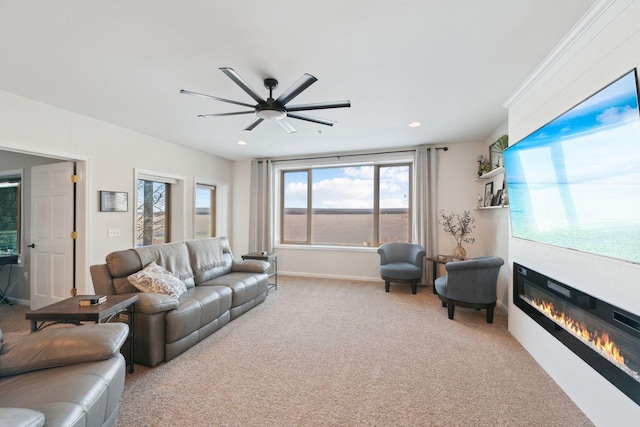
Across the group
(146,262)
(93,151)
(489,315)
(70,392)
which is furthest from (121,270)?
(489,315)

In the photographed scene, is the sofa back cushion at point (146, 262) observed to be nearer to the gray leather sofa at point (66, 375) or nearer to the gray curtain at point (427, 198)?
the gray leather sofa at point (66, 375)

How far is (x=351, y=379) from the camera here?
7.03 ft

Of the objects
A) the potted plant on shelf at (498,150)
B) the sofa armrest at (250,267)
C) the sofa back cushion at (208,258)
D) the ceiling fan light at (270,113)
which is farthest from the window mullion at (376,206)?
the ceiling fan light at (270,113)

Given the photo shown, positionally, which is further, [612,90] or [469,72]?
[469,72]

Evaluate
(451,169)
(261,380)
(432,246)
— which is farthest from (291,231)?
(261,380)

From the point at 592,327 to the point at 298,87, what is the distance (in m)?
2.68

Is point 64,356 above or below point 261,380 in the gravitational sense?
above

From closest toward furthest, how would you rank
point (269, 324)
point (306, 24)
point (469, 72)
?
point (306, 24), point (469, 72), point (269, 324)

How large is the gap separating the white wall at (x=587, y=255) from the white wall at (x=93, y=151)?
206 inches

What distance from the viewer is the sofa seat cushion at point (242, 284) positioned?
11.0ft

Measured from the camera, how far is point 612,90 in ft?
4.78

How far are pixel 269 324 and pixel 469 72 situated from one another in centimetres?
344

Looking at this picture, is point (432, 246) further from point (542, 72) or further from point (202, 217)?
point (202, 217)

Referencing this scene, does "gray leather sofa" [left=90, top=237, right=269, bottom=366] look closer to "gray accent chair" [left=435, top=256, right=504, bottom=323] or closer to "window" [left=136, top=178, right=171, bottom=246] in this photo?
"window" [left=136, top=178, right=171, bottom=246]
